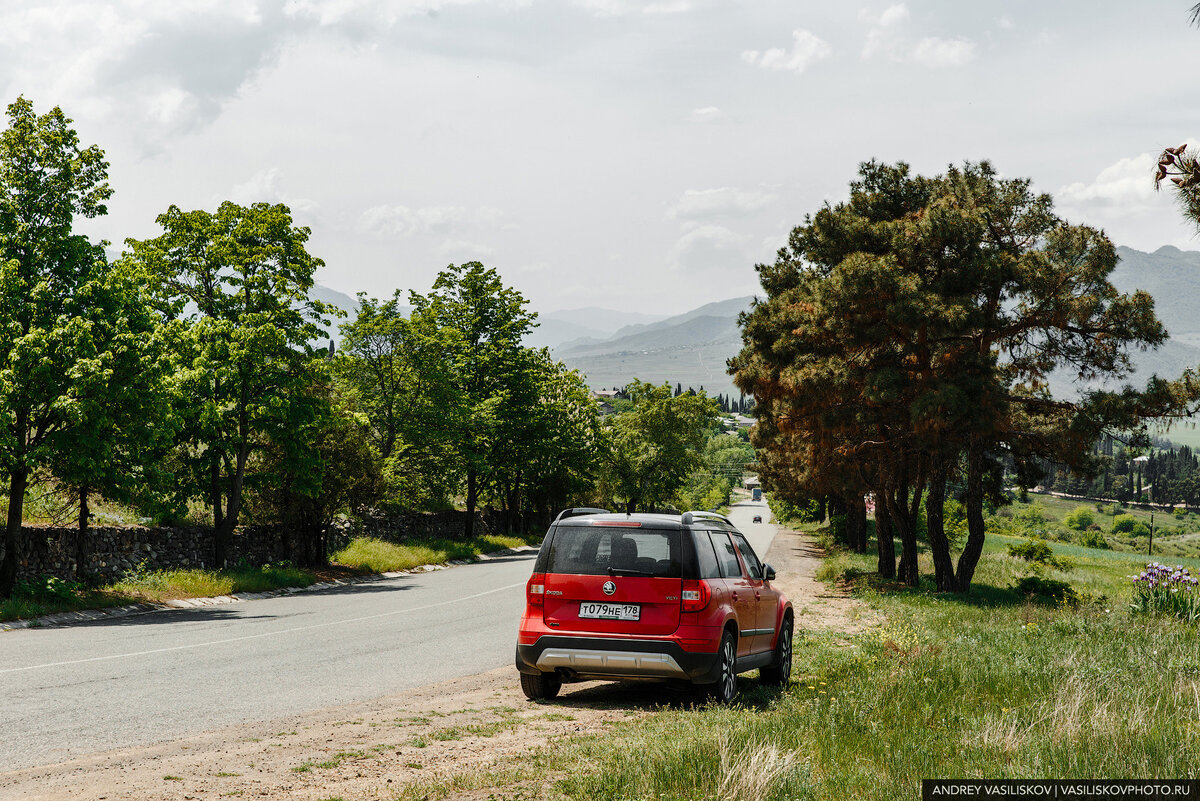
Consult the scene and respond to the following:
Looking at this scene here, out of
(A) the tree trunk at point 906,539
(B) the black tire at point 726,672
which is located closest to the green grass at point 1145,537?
(A) the tree trunk at point 906,539

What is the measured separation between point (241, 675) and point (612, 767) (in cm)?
717

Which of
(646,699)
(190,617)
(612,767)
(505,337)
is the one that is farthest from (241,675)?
(505,337)

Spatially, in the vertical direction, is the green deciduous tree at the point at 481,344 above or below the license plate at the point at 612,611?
above

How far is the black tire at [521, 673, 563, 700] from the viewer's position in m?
9.92

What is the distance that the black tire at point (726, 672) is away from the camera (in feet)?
30.6

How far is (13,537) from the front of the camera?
63.5 ft

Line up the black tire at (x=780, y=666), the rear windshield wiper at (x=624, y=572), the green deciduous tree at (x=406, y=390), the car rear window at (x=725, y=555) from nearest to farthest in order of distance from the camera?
the rear windshield wiper at (x=624, y=572), the car rear window at (x=725, y=555), the black tire at (x=780, y=666), the green deciduous tree at (x=406, y=390)

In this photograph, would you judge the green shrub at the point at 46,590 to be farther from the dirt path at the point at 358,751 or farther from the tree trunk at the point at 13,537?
the dirt path at the point at 358,751

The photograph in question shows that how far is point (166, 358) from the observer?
20.8m

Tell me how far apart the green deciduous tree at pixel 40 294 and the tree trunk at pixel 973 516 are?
67.3 ft

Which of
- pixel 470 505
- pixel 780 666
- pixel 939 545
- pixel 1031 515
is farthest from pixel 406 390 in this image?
pixel 1031 515

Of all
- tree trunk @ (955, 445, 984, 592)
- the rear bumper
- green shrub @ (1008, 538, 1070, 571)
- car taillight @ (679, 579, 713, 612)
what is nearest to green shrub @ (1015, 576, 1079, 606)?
tree trunk @ (955, 445, 984, 592)

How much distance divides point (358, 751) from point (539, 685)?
2.96 metres

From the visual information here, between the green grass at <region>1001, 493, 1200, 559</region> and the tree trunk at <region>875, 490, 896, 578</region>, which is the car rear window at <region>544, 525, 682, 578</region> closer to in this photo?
the tree trunk at <region>875, 490, 896, 578</region>
